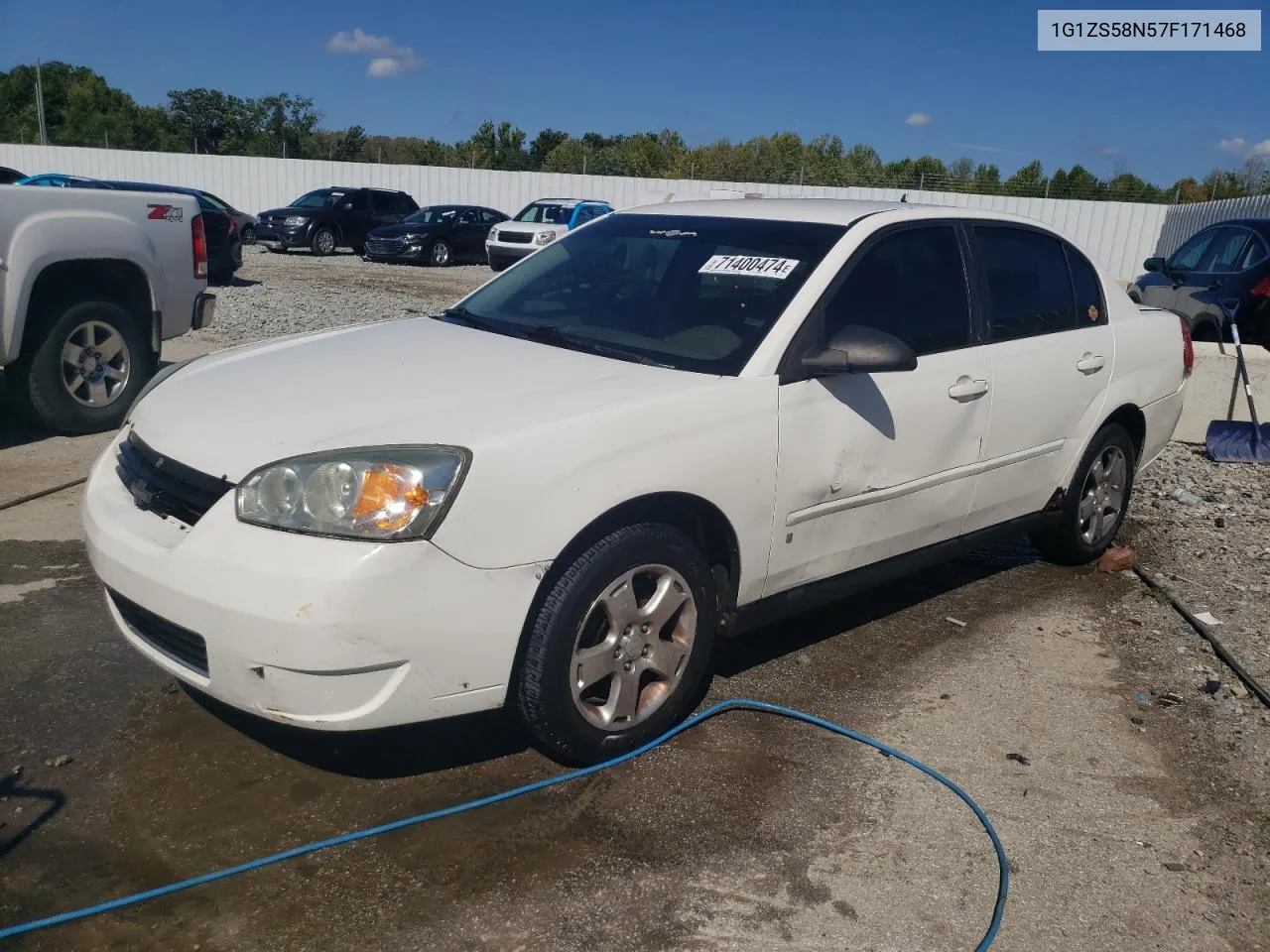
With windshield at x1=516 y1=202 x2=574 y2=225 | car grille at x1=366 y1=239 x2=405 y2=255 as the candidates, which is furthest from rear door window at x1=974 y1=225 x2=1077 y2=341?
car grille at x1=366 y1=239 x2=405 y2=255

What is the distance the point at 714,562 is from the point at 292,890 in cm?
156

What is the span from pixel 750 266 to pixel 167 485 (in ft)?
6.72

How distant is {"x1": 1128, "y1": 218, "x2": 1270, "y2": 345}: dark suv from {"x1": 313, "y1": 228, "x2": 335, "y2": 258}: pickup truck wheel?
745 inches

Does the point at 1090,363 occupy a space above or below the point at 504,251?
below

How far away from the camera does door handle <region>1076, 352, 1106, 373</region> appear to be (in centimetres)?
484

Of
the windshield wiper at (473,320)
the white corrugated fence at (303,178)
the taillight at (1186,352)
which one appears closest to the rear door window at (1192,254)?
the taillight at (1186,352)

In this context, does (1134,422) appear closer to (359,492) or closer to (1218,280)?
(359,492)

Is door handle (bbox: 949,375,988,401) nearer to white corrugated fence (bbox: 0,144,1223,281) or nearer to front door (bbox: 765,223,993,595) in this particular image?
front door (bbox: 765,223,993,595)

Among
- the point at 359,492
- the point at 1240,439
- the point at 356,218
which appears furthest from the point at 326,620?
the point at 356,218

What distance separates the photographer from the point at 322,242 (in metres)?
25.5

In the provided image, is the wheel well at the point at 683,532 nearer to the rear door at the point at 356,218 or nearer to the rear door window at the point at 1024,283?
the rear door window at the point at 1024,283

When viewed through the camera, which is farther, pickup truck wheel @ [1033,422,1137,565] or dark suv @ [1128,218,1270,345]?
dark suv @ [1128,218,1270,345]

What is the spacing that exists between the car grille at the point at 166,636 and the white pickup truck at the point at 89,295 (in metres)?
3.83

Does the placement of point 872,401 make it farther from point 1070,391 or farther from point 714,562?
point 1070,391
